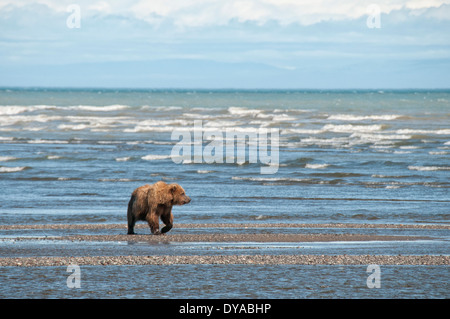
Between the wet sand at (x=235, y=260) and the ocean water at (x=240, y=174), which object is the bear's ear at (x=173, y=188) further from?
the wet sand at (x=235, y=260)

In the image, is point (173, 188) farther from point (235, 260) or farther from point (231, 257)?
point (235, 260)

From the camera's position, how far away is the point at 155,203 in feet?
45.5

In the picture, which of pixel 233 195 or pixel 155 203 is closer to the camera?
pixel 155 203

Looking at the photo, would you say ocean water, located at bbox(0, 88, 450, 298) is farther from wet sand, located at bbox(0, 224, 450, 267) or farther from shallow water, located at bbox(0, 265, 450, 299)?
wet sand, located at bbox(0, 224, 450, 267)

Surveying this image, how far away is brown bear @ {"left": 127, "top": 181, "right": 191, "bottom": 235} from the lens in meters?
13.9

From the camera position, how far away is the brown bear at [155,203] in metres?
13.9

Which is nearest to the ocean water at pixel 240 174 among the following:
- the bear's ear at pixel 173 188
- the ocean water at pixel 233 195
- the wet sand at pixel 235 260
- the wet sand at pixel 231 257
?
the ocean water at pixel 233 195

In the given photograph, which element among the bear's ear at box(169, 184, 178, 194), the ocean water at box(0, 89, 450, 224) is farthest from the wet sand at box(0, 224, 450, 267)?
the ocean water at box(0, 89, 450, 224)

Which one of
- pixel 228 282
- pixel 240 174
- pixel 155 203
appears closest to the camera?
pixel 228 282

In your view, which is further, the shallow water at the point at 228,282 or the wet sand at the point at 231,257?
the wet sand at the point at 231,257

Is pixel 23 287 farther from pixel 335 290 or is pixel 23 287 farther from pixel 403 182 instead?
pixel 403 182

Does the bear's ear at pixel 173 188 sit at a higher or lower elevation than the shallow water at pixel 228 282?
higher

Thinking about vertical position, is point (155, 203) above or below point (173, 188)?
below

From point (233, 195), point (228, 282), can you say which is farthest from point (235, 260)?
point (233, 195)
